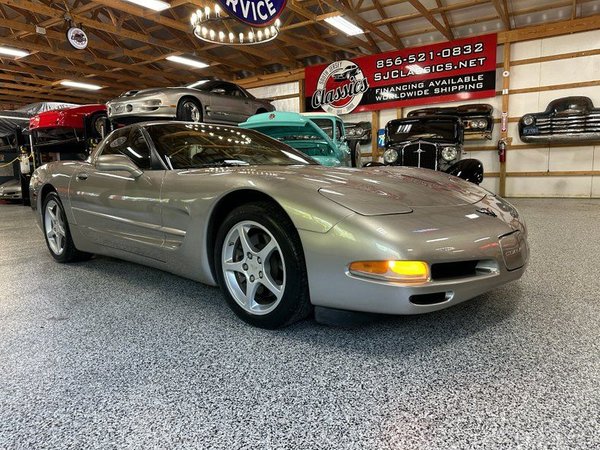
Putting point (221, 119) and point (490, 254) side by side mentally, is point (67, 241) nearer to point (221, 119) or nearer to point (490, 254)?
point (490, 254)

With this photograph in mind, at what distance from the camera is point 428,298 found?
151 cm

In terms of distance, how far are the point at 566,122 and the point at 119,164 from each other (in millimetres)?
9302

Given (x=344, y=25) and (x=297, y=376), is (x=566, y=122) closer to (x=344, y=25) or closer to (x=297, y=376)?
(x=344, y=25)

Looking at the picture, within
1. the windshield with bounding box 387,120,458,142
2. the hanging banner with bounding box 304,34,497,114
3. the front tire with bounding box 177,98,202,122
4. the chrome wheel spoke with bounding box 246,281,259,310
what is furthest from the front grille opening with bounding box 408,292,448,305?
the hanging banner with bounding box 304,34,497,114

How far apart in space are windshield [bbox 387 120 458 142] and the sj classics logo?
516cm

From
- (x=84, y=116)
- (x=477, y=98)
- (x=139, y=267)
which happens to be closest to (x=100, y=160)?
(x=139, y=267)

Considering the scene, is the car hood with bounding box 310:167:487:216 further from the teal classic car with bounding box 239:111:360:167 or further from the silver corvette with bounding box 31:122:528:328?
the teal classic car with bounding box 239:111:360:167

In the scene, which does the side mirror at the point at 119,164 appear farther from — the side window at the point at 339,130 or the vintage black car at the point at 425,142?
the vintage black car at the point at 425,142

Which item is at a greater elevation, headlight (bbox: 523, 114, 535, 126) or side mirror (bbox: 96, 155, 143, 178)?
headlight (bbox: 523, 114, 535, 126)

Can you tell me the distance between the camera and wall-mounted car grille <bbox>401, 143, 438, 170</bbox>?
262 inches

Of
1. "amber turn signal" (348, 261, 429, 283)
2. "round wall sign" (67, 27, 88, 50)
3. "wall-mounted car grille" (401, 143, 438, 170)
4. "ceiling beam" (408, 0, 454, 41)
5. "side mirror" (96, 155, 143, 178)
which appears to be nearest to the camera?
"amber turn signal" (348, 261, 429, 283)

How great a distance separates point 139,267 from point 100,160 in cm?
96

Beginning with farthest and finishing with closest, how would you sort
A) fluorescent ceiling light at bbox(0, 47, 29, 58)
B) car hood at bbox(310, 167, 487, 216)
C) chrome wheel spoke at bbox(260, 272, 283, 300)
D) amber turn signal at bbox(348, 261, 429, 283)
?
fluorescent ceiling light at bbox(0, 47, 29, 58) < chrome wheel spoke at bbox(260, 272, 283, 300) < car hood at bbox(310, 167, 487, 216) < amber turn signal at bbox(348, 261, 429, 283)

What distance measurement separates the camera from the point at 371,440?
1.07m
